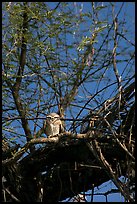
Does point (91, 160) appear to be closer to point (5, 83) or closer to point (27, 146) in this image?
point (27, 146)

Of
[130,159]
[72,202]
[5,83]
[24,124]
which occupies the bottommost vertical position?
[72,202]

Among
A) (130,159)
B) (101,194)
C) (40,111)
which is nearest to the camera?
(130,159)

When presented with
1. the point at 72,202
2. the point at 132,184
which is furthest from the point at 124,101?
the point at 72,202

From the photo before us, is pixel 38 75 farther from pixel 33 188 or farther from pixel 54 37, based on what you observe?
pixel 33 188

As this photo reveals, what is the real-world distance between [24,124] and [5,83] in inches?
13.0

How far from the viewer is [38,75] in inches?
149

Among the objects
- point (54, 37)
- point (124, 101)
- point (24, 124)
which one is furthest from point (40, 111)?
point (124, 101)

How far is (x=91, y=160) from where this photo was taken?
2756mm

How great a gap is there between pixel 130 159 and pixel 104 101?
42cm

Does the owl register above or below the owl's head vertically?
below

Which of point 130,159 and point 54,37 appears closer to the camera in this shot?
point 130,159

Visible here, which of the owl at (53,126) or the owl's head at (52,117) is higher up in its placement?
the owl's head at (52,117)

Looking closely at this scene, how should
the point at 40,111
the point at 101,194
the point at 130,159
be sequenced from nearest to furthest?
the point at 130,159, the point at 101,194, the point at 40,111

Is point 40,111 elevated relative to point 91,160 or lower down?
elevated
